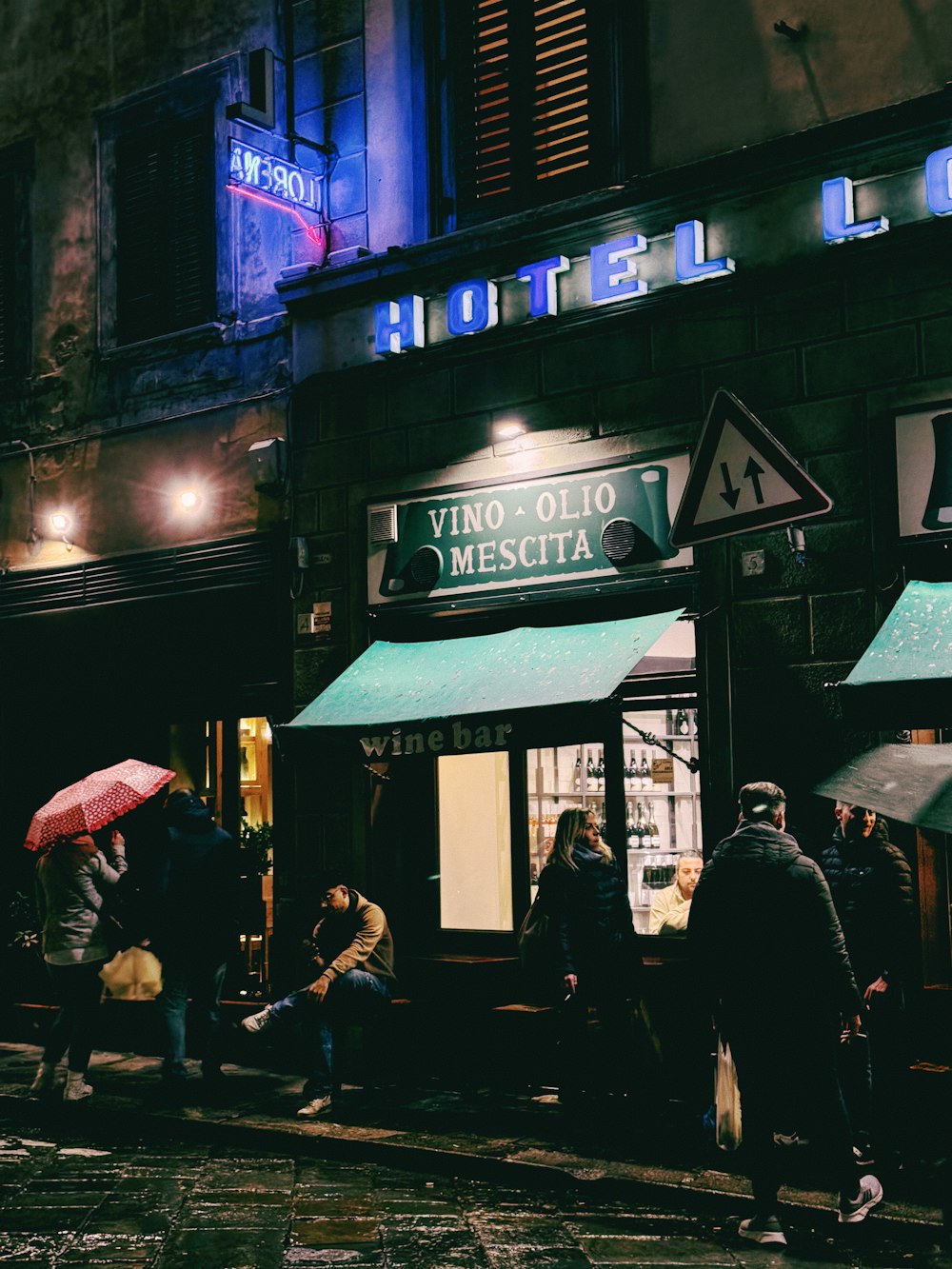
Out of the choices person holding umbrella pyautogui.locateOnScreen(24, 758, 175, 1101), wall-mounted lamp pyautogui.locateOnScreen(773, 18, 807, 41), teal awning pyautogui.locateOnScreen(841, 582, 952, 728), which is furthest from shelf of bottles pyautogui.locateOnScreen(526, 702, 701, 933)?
wall-mounted lamp pyautogui.locateOnScreen(773, 18, 807, 41)

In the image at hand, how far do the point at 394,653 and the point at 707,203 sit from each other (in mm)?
3631

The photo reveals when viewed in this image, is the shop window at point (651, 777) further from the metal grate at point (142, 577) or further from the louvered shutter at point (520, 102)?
the louvered shutter at point (520, 102)

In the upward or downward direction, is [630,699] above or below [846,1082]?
above

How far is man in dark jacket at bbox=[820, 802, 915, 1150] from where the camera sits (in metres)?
7.41

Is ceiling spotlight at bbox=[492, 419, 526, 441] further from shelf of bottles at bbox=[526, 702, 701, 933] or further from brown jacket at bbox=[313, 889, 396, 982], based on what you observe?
brown jacket at bbox=[313, 889, 396, 982]

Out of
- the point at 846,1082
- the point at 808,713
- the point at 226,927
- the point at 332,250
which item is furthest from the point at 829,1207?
the point at 332,250

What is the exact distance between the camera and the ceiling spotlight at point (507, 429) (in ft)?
32.4

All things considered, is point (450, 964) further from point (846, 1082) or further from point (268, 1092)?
point (846, 1082)

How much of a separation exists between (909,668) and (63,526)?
8.02 meters

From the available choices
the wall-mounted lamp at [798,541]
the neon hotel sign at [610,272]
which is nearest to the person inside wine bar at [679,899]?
the wall-mounted lamp at [798,541]

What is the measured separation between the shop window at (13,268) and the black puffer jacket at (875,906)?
29.5ft

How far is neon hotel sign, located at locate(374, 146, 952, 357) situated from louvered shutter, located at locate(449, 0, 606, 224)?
913 millimetres

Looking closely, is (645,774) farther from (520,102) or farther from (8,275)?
(8,275)

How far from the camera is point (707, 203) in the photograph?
29.4ft
